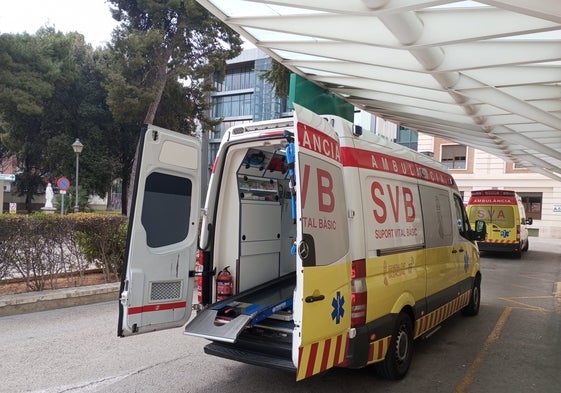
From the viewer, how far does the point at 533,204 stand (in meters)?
34.5

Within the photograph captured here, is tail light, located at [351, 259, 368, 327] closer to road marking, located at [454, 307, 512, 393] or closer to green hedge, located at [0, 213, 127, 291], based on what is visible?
road marking, located at [454, 307, 512, 393]

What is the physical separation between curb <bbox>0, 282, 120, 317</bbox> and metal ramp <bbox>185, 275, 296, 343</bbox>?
4.06 meters

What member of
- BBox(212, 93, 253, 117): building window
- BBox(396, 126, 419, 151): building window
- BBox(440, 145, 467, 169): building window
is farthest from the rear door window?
BBox(212, 93, 253, 117): building window

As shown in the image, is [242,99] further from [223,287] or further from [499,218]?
[223,287]

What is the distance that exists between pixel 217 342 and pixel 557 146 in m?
12.4

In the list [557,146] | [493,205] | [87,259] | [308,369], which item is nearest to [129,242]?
[308,369]

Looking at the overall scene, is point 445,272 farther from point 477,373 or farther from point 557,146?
point 557,146

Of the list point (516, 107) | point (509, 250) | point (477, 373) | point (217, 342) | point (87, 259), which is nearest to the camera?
point (217, 342)

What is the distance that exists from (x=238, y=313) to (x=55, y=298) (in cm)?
441

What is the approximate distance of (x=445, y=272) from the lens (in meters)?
5.91

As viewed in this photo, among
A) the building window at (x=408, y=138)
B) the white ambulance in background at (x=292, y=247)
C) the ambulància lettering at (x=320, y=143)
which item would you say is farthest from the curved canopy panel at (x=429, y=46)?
the building window at (x=408, y=138)

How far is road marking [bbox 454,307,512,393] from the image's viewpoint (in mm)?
4621

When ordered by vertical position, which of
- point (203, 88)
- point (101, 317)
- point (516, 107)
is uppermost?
point (203, 88)

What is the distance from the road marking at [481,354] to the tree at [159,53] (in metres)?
20.2
